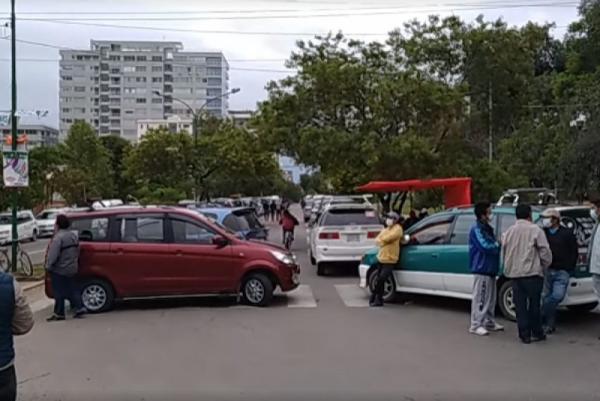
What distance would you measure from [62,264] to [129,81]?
133 metres

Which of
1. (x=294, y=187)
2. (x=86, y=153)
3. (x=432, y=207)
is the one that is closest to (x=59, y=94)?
(x=294, y=187)

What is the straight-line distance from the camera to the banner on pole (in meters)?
18.3

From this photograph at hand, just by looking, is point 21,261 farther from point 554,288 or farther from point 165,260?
point 554,288

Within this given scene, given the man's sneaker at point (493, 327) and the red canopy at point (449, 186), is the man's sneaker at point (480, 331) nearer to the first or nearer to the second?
the man's sneaker at point (493, 327)

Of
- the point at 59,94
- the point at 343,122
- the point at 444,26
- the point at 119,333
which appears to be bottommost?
the point at 119,333

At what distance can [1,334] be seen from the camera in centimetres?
463

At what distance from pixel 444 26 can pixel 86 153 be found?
41.4 m

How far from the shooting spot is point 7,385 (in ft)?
15.2

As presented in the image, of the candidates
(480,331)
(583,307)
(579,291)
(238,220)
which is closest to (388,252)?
(480,331)

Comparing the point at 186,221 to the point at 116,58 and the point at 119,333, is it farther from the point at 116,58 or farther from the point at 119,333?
the point at 116,58

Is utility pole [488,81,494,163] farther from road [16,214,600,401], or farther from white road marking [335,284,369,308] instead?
road [16,214,600,401]

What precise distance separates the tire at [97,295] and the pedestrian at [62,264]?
1.48 feet

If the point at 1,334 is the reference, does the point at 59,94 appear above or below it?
above

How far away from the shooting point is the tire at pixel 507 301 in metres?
11.0
